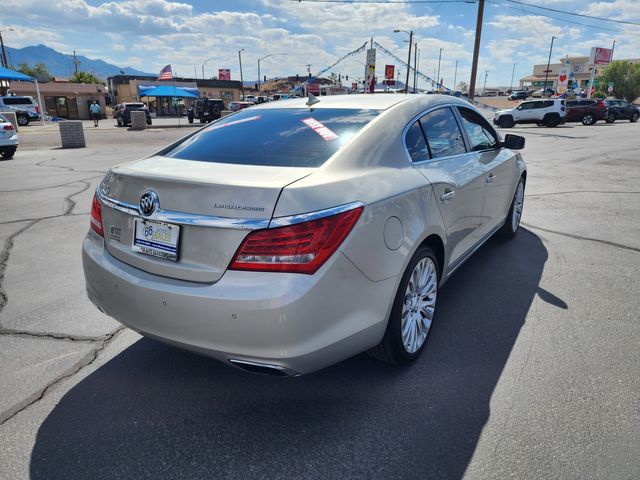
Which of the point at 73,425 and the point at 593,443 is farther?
the point at 73,425

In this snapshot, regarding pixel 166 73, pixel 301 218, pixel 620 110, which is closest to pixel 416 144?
pixel 301 218

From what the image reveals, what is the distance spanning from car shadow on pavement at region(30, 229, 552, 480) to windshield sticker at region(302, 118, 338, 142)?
140 centimetres

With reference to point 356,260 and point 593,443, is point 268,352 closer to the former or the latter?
point 356,260

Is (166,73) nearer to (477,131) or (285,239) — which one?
(477,131)

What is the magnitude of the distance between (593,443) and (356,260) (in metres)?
1.45

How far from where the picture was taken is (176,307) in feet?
7.13

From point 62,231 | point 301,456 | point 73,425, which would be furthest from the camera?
point 62,231

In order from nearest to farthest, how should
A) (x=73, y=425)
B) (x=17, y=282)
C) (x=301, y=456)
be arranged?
(x=301, y=456)
(x=73, y=425)
(x=17, y=282)

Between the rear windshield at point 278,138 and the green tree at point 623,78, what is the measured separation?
89.5 m

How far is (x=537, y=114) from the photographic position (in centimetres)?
2859

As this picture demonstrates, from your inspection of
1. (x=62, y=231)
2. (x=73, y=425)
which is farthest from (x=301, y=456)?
(x=62, y=231)

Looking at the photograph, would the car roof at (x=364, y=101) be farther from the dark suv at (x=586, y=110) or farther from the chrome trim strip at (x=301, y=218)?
the dark suv at (x=586, y=110)

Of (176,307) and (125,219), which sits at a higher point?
(125,219)

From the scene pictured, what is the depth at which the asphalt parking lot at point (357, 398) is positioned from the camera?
2.12m
